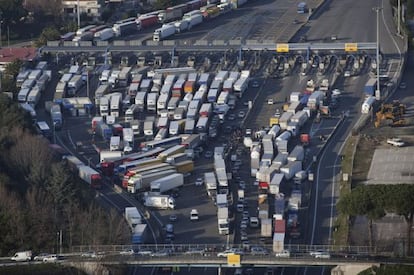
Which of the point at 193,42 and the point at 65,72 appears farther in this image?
the point at 193,42

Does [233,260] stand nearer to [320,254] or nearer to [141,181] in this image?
[320,254]

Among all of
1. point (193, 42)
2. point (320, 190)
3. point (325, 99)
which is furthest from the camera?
point (193, 42)

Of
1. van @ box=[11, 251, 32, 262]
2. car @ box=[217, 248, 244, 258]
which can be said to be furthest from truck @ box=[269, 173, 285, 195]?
van @ box=[11, 251, 32, 262]

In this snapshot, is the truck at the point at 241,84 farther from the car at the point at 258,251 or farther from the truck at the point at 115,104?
the car at the point at 258,251

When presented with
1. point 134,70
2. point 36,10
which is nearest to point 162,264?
point 134,70

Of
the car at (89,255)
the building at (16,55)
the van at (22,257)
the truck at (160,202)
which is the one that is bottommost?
the truck at (160,202)

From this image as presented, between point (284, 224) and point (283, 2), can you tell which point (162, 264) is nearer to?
point (284, 224)

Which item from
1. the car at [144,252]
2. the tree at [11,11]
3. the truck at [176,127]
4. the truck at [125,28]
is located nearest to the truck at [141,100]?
the truck at [176,127]
